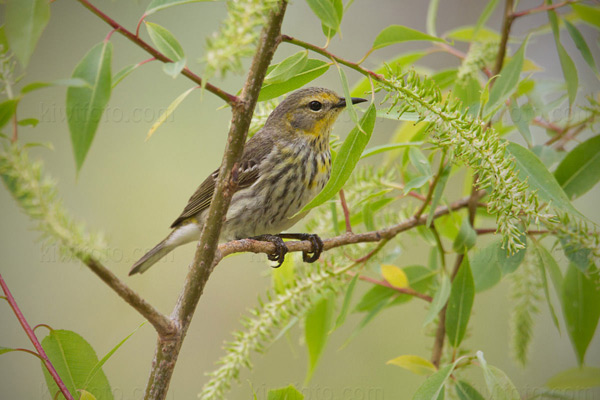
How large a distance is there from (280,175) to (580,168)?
133 cm

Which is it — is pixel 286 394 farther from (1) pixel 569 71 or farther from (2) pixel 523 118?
(1) pixel 569 71

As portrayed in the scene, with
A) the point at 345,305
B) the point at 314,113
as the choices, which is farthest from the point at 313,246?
the point at 314,113

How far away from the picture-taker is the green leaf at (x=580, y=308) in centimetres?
197

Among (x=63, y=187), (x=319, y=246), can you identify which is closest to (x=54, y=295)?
(x=63, y=187)

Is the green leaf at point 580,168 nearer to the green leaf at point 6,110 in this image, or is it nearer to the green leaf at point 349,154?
the green leaf at point 349,154

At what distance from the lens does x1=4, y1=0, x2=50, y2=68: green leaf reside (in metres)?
0.97

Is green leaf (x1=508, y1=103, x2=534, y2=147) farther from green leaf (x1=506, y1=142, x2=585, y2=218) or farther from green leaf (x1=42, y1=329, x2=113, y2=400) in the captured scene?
green leaf (x1=42, y1=329, x2=113, y2=400)

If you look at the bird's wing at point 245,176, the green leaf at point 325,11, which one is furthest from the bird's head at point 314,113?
the green leaf at point 325,11

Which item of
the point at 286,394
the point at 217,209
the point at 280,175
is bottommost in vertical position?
the point at 286,394

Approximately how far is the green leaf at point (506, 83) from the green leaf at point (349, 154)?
1.26 feet

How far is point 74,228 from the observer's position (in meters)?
0.96

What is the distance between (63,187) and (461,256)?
337 cm

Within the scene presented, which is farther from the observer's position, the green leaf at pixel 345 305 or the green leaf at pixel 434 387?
the green leaf at pixel 345 305

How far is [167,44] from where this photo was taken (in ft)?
4.03
